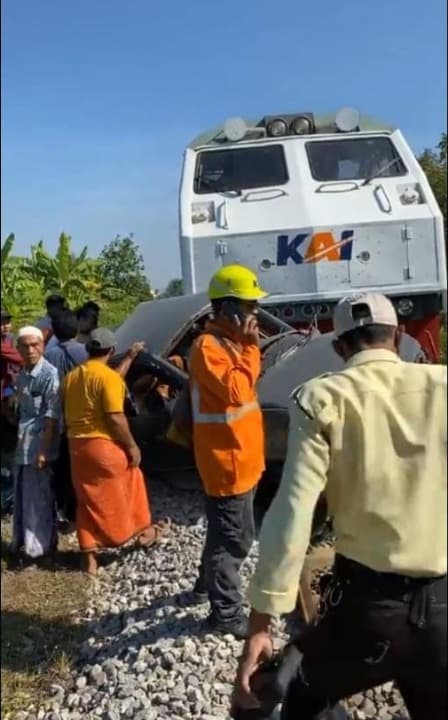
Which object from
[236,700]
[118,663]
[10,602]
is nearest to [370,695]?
[118,663]

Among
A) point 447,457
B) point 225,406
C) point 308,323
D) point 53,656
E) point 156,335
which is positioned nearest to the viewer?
point 447,457

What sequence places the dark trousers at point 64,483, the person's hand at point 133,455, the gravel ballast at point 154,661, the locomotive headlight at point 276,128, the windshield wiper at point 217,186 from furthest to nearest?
the locomotive headlight at point 276,128
the windshield wiper at point 217,186
the dark trousers at point 64,483
the person's hand at point 133,455
the gravel ballast at point 154,661

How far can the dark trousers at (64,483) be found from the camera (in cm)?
636

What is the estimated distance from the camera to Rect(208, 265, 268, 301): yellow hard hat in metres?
3.98

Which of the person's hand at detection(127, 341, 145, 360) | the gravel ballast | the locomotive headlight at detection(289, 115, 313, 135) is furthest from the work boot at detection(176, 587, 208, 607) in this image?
the locomotive headlight at detection(289, 115, 313, 135)

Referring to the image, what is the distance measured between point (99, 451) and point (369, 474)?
3.64 meters

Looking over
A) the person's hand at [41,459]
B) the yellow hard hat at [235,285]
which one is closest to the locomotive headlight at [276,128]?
the person's hand at [41,459]

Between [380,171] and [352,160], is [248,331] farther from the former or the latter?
[352,160]

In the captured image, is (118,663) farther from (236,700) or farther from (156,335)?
(156,335)

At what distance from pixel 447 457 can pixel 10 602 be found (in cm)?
392

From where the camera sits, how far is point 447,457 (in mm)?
2248

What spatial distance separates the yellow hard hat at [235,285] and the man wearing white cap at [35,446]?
2.18 meters

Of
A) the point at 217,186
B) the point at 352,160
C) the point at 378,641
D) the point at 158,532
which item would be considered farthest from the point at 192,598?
the point at 352,160

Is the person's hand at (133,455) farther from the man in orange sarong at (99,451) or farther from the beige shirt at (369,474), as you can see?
the beige shirt at (369,474)
